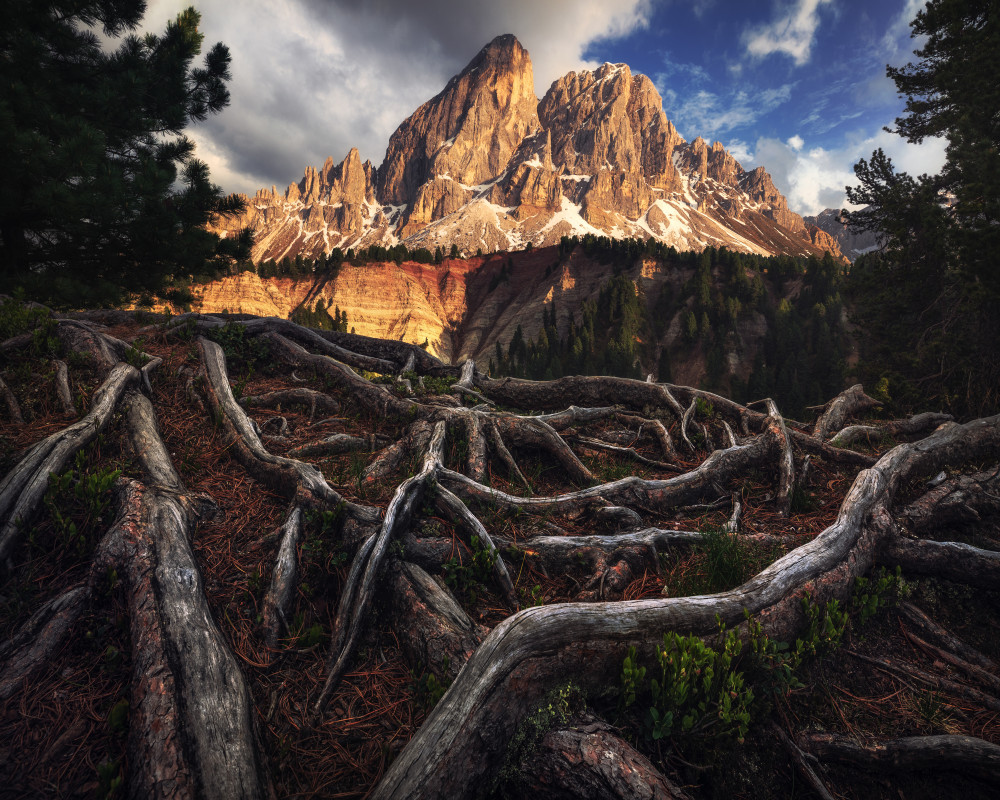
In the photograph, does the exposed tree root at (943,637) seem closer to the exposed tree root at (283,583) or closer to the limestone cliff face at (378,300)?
the exposed tree root at (283,583)

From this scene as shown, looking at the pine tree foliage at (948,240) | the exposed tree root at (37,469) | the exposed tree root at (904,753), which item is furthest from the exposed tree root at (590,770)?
the pine tree foliage at (948,240)

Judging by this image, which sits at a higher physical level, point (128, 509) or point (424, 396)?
point (424, 396)

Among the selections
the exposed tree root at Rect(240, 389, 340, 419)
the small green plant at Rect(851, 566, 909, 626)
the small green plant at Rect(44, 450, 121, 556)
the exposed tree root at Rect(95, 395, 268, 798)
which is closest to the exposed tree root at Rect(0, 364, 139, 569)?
the small green plant at Rect(44, 450, 121, 556)

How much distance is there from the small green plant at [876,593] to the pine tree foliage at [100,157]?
13.6 m

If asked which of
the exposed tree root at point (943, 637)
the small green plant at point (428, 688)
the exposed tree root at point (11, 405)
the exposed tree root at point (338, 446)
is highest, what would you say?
the exposed tree root at point (11, 405)

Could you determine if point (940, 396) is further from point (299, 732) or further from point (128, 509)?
point (128, 509)

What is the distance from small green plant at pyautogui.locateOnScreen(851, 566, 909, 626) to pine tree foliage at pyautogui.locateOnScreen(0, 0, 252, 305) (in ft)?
44.7

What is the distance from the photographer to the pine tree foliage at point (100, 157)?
8844mm

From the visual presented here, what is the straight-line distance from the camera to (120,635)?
9.68ft

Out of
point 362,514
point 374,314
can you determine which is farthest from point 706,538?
point 374,314

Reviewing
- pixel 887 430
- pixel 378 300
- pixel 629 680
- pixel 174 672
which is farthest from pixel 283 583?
pixel 378 300

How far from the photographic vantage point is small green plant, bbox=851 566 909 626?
12.2 feet

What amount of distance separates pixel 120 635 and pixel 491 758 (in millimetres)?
2563

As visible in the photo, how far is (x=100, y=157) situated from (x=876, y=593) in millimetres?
14298
